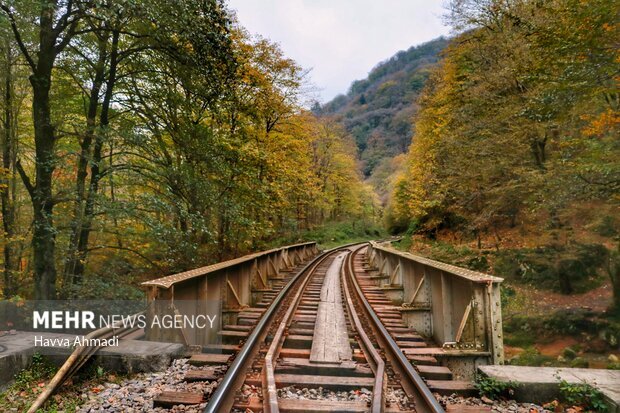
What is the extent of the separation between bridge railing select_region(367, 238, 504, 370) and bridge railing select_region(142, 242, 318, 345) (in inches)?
135

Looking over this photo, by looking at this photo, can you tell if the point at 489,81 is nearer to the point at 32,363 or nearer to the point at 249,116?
the point at 249,116

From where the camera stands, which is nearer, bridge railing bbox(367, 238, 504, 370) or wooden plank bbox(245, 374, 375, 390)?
wooden plank bbox(245, 374, 375, 390)

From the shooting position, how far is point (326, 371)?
12.8 feet

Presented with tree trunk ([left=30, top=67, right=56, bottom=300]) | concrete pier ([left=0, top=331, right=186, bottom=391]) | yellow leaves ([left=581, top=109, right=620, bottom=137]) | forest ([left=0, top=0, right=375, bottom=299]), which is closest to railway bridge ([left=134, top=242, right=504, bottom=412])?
concrete pier ([left=0, top=331, right=186, bottom=391])

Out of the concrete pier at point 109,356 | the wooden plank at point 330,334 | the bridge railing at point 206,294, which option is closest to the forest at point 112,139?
the bridge railing at point 206,294

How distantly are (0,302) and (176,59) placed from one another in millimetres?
6478

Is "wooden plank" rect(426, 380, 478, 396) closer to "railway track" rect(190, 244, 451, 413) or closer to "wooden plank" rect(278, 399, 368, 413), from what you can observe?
"railway track" rect(190, 244, 451, 413)

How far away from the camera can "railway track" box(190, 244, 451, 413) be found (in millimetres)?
3067

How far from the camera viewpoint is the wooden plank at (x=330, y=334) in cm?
430

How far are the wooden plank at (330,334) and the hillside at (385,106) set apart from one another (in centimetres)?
6048

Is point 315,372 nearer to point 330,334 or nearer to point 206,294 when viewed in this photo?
point 330,334

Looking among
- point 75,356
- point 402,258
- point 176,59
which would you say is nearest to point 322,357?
point 75,356

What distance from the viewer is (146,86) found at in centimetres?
948

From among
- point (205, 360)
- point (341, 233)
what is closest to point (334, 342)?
point (205, 360)
